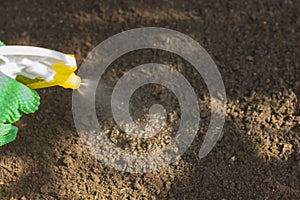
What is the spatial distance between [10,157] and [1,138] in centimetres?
40

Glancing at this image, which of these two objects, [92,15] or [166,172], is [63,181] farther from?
[92,15]

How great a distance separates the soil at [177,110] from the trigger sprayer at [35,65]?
0.50m

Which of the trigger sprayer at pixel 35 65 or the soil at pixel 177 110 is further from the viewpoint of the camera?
the soil at pixel 177 110

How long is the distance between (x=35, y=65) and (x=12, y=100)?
140 millimetres

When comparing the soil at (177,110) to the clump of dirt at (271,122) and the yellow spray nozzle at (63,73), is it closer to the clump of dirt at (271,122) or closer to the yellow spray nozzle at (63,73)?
the clump of dirt at (271,122)

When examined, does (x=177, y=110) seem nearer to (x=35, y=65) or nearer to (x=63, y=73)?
(x=63, y=73)

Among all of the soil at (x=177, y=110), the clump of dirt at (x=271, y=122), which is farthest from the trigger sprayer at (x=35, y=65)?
the clump of dirt at (x=271, y=122)

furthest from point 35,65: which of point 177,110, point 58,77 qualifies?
point 177,110

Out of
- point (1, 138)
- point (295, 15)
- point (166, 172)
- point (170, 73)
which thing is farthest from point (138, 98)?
point (295, 15)

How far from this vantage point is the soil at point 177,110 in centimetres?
204

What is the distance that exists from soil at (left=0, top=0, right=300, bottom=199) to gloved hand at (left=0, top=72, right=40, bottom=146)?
1.46 ft

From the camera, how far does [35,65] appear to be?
1587mm

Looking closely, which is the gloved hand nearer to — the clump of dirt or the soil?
the soil

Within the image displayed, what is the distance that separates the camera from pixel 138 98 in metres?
2.21
